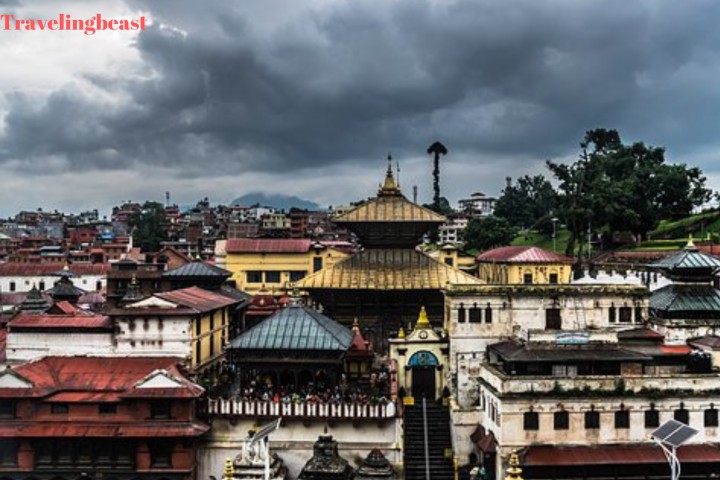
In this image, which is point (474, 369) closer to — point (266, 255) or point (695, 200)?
point (266, 255)

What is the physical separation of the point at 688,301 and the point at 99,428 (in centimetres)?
3357

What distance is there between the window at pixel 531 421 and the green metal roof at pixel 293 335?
32.5 feet

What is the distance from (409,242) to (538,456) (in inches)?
988

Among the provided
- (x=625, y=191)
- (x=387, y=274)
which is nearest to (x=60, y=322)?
(x=387, y=274)

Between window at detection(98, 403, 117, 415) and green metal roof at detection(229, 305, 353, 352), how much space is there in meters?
6.47

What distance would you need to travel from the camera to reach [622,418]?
3697 centimetres

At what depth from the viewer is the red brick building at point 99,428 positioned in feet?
123

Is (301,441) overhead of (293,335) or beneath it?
beneath

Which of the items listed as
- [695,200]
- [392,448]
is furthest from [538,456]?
[695,200]

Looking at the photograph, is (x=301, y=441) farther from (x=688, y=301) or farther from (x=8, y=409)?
(x=688, y=301)

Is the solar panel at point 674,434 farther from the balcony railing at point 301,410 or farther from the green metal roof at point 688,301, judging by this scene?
the green metal roof at point 688,301

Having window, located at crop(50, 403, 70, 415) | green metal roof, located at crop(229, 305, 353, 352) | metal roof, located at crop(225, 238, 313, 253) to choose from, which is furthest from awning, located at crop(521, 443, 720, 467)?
metal roof, located at crop(225, 238, 313, 253)

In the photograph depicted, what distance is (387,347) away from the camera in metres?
52.1

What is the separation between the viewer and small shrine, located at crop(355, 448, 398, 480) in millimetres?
35719
